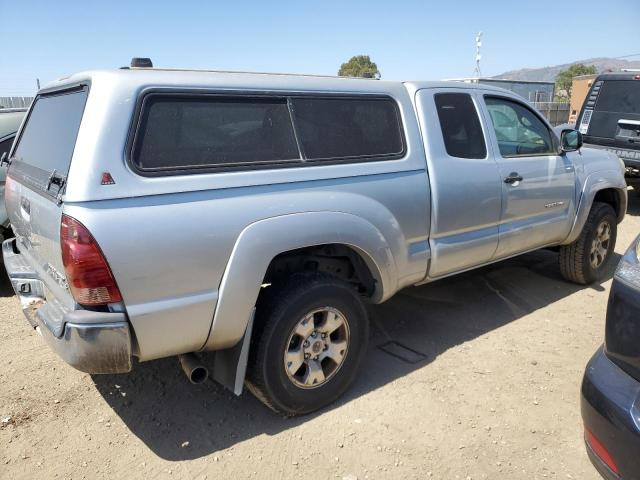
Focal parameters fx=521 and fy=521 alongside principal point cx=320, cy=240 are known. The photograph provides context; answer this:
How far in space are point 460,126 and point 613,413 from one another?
2.30 metres

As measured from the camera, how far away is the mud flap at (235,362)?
2771 mm

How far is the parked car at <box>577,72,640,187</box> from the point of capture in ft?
27.0

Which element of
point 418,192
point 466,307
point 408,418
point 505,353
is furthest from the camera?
point 466,307

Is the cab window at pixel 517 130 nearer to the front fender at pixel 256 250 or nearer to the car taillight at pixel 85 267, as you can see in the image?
the front fender at pixel 256 250

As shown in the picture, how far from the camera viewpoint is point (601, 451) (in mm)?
2117

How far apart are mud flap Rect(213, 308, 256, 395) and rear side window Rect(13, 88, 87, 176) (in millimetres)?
1202

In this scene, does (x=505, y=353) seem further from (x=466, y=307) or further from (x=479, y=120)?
(x=479, y=120)

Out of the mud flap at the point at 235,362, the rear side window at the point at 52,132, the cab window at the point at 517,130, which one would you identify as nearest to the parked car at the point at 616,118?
the cab window at the point at 517,130

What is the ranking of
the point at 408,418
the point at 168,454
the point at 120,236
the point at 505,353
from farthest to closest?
the point at 505,353 → the point at 408,418 → the point at 168,454 → the point at 120,236

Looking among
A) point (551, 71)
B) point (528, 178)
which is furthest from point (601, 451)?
point (551, 71)

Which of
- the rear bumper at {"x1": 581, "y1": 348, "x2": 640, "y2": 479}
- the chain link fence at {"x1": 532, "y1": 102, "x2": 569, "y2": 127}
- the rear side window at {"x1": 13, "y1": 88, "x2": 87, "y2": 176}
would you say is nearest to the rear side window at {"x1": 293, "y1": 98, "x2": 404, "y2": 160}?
the rear side window at {"x1": 13, "y1": 88, "x2": 87, "y2": 176}

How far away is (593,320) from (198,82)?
371 cm

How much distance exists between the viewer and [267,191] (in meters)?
2.69

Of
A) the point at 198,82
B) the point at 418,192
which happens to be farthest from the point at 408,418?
the point at 198,82
